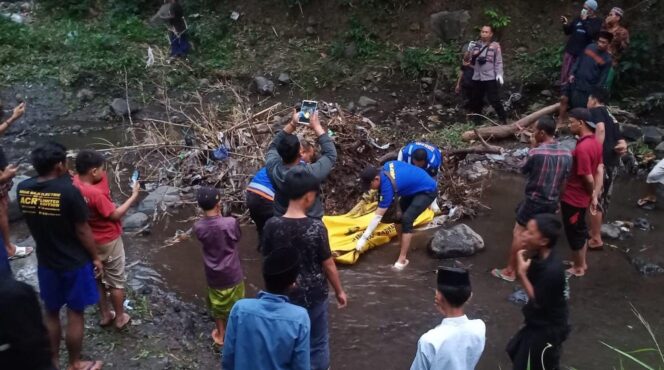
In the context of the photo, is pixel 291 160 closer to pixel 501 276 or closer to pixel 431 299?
pixel 431 299

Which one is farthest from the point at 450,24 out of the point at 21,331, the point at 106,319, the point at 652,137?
the point at 21,331

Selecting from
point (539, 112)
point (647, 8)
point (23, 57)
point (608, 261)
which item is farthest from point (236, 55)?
point (608, 261)

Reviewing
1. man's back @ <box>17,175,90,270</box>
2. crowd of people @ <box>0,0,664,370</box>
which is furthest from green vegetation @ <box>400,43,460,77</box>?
man's back @ <box>17,175,90,270</box>

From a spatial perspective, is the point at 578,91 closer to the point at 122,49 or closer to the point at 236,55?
the point at 236,55

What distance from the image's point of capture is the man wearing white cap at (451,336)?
3223 millimetres

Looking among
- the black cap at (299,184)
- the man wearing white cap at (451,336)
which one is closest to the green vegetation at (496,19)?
the black cap at (299,184)

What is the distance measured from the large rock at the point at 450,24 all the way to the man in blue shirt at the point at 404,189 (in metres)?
6.52

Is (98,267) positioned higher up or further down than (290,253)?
further down

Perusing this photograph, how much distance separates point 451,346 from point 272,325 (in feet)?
3.13

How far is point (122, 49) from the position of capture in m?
13.5

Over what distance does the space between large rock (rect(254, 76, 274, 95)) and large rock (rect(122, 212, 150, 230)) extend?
5.46m

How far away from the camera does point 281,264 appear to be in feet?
9.59

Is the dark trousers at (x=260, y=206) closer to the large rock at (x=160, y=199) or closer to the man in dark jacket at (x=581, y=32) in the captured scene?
the large rock at (x=160, y=199)

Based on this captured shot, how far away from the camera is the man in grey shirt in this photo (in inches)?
173
